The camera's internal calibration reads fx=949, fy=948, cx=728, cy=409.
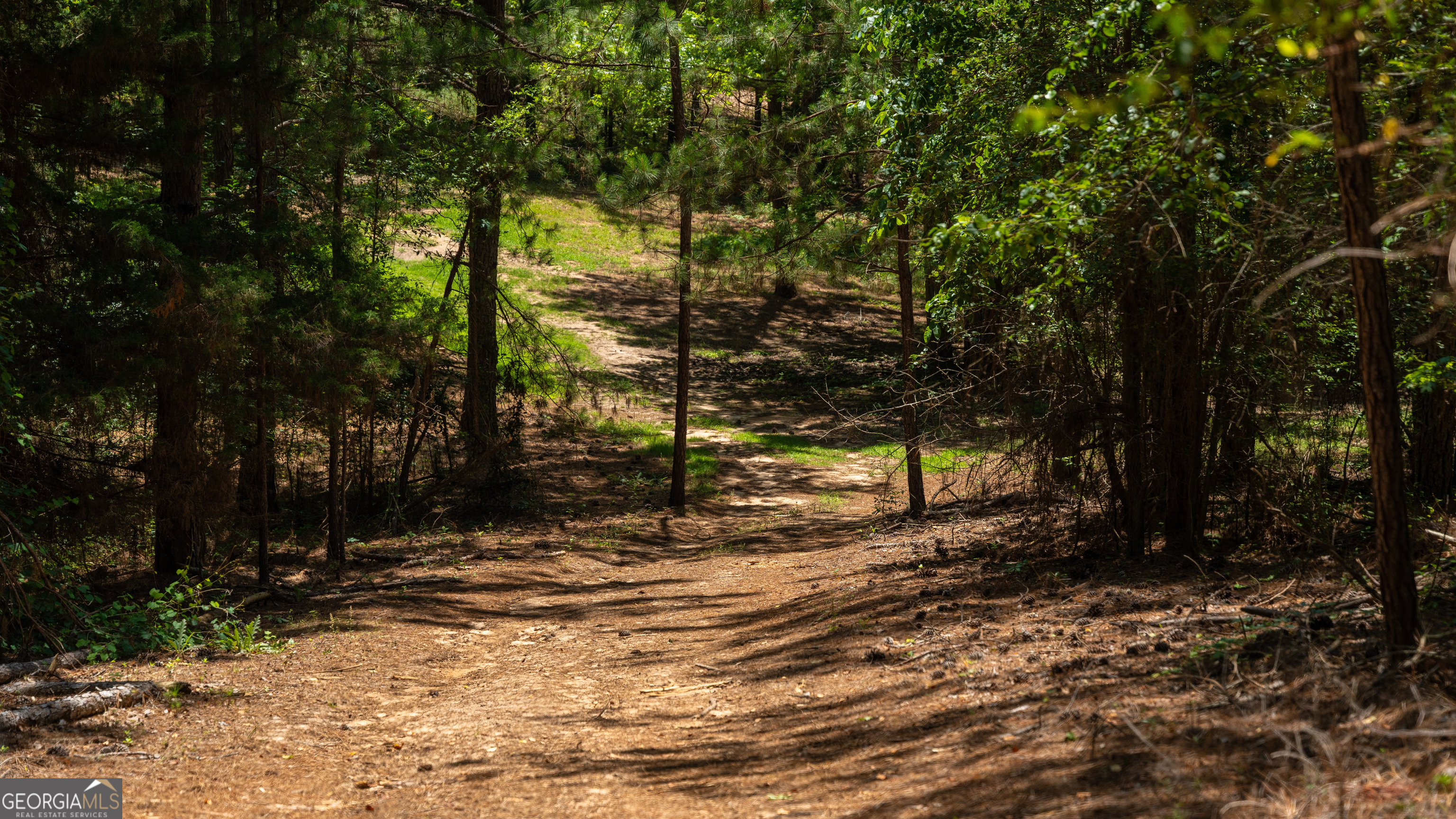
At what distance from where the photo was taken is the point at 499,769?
16.5 feet

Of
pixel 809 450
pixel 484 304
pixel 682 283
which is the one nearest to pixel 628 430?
pixel 809 450

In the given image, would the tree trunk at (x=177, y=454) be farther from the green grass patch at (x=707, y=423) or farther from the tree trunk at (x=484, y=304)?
the green grass patch at (x=707, y=423)

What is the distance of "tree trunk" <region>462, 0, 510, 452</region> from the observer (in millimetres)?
12836

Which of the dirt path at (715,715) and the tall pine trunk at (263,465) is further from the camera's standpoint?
the tall pine trunk at (263,465)

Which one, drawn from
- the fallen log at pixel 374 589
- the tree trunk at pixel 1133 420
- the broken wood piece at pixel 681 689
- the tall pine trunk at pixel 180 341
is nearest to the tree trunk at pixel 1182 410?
the tree trunk at pixel 1133 420

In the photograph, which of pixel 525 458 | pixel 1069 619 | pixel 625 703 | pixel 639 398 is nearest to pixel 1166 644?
pixel 1069 619

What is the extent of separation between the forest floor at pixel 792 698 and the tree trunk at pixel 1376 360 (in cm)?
35

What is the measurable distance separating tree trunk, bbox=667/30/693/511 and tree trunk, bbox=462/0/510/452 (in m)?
2.39

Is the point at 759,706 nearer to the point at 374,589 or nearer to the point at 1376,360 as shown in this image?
the point at 1376,360

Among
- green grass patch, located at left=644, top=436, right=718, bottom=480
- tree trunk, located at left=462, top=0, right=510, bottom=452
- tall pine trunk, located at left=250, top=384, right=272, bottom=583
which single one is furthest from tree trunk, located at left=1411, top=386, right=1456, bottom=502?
green grass patch, located at left=644, top=436, right=718, bottom=480

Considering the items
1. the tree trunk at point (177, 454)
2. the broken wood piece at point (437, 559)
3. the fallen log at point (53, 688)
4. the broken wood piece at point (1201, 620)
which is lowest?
the broken wood piece at point (437, 559)

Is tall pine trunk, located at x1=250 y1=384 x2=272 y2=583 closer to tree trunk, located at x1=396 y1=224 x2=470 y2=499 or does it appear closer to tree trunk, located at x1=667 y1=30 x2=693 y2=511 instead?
tree trunk, located at x1=396 y1=224 x2=470 y2=499

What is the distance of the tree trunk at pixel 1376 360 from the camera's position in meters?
3.78

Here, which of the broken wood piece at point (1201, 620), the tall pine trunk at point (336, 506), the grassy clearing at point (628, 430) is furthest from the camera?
the grassy clearing at point (628, 430)
